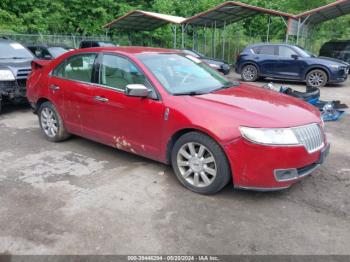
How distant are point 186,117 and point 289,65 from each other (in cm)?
1051

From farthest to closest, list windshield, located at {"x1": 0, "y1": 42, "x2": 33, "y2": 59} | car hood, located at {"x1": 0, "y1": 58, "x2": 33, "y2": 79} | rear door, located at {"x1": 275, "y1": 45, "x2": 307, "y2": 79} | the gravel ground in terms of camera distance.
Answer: rear door, located at {"x1": 275, "y1": 45, "x2": 307, "y2": 79}, windshield, located at {"x1": 0, "y1": 42, "x2": 33, "y2": 59}, car hood, located at {"x1": 0, "y1": 58, "x2": 33, "y2": 79}, the gravel ground

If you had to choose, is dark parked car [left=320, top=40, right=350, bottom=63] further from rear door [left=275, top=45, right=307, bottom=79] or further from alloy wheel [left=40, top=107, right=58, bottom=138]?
alloy wheel [left=40, top=107, right=58, bottom=138]

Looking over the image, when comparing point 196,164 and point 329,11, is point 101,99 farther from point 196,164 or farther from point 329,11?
point 329,11

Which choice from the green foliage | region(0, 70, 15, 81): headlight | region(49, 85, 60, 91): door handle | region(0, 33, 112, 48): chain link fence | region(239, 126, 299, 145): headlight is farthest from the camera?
the green foliage

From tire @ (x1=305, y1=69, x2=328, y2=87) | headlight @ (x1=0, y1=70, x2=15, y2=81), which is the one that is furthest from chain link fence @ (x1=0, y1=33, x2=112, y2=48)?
tire @ (x1=305, y1=69, x2=328, y2=87)

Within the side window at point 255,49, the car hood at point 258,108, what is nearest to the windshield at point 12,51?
the car hood at point 258,108

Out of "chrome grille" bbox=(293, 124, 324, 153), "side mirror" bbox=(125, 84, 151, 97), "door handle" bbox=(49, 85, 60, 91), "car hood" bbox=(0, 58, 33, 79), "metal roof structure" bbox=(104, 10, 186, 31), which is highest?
"metal roof structure" bbox=(104, 10, 186, 31)

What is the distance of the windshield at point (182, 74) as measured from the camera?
4363 millimetres

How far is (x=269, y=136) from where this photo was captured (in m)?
3.51

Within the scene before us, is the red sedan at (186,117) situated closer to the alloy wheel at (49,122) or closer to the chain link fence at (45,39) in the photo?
the alloy wheel at (49,122)

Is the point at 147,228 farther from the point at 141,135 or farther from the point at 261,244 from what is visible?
the point at 141,135

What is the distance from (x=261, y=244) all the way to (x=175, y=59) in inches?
110

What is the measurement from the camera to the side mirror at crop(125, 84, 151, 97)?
13.5 feet

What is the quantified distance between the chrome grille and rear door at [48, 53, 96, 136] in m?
2.81
